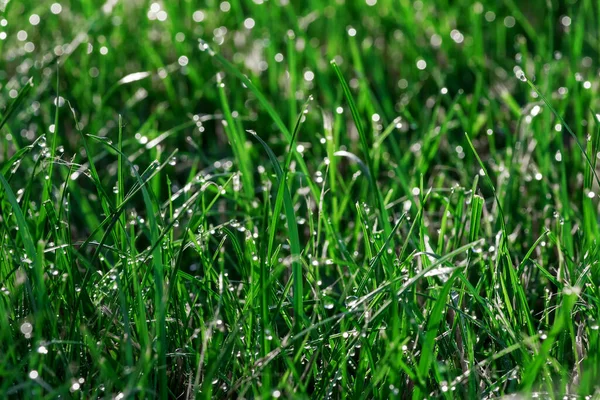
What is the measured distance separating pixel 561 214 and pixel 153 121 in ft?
3.19

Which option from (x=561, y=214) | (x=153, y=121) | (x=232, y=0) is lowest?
(x=561, y=214)

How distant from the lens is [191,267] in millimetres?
1427

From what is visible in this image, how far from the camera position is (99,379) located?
40.6 inches

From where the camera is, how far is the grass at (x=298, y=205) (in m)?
1.05

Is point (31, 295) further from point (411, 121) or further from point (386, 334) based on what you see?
point (411, 121)

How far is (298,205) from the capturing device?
1.53 m

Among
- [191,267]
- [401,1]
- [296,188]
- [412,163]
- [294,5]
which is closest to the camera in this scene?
[191,267]

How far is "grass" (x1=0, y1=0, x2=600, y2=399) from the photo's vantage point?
1046 mm

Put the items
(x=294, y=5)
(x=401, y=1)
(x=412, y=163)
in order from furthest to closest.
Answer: (x=294, y=5), (x=401, y=1), (x=412, y=163)

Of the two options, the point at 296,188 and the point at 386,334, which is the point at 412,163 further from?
the point at 386,334

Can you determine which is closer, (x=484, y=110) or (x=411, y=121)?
(x=411, y=121)

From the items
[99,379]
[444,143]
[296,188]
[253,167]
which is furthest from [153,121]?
[99,379]

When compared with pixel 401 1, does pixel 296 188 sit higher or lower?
lower

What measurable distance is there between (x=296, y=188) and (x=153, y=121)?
0.46 metres
